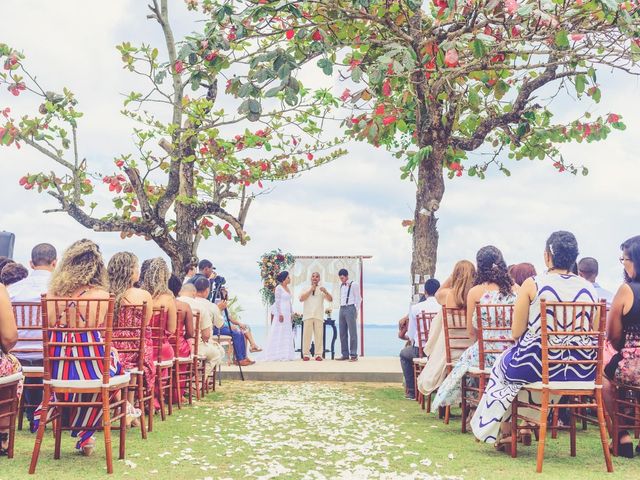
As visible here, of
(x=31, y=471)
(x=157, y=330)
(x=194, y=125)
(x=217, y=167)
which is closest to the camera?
(x=31, y=471)

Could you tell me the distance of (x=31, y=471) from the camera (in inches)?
157

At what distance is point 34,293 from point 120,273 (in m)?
0.77

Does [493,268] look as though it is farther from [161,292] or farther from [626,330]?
[161,292]

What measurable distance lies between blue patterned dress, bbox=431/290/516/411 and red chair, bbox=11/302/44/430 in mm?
3371

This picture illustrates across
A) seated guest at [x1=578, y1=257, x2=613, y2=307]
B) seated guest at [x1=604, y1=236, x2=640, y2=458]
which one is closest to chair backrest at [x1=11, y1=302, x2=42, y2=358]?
seated guest at [x1=604, y1=236, x2=640, y2=458]

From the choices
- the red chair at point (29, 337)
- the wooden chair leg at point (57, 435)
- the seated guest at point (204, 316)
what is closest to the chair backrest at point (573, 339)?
the wooden chair leg at point (57, 435)

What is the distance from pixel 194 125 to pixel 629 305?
26.5 feet

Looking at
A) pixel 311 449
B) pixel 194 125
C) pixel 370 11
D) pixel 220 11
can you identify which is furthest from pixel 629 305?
pixel 194 125

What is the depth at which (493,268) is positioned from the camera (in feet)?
18.0

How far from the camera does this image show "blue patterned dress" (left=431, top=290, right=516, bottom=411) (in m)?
5.34

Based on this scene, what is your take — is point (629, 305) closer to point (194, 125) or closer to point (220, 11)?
point (220, 11)

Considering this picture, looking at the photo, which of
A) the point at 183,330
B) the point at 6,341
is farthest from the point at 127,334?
the point at 183,330

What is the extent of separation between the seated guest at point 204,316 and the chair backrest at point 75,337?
311cm

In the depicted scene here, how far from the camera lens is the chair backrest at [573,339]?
13.6 ft
